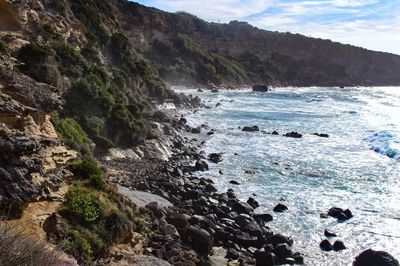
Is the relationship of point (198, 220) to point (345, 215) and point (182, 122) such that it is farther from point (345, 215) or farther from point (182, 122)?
point (182, 122)

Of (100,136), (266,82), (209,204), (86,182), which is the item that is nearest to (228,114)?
(100,136)

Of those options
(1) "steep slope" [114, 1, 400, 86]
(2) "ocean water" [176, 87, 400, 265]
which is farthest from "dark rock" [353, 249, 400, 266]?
(1) "steep slope" [114, 1, 400, 86]

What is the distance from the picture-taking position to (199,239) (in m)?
16.4

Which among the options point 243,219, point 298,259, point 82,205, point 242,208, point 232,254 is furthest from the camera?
point 242,208

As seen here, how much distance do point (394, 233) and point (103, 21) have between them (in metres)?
35.9

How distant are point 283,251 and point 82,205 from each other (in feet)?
25.8

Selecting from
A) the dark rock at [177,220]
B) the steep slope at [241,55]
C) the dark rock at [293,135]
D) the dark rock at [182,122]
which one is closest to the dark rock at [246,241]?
the dark rock at [177,220]

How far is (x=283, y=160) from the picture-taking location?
33281 mm

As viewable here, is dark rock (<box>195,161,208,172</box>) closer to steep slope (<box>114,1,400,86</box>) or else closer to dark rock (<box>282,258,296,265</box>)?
dark rock (<box>282,258,296,265</box>)

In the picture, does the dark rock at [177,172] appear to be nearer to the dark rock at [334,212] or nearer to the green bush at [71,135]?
the green bush at [71,135]

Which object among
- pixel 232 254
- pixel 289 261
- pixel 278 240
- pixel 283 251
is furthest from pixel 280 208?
pixel 232 254

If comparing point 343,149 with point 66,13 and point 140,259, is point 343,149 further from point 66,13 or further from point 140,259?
point 140,259

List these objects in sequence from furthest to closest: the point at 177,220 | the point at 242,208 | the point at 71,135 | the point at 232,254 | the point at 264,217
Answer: the point at 242,208, the point at 264,217, the point at 71,135, the point at 177,220, the point at 232,254

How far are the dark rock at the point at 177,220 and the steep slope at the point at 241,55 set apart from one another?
7117cm
